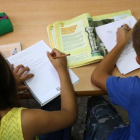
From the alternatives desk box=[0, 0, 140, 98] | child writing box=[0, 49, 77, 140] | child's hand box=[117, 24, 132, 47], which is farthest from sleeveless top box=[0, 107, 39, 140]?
child's hand box=[117, 24, 132, 47]

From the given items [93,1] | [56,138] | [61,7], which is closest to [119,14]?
[93,1]

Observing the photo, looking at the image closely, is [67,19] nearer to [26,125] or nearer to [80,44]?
[80,44]

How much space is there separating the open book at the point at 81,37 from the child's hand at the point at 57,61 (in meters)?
0.03

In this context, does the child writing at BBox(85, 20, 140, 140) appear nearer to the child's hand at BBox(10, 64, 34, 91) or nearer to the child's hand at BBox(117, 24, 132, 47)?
the child's hand at BBox(117, 24, 132, 47)

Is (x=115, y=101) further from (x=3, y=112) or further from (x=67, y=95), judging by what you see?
(x=3, y=112)

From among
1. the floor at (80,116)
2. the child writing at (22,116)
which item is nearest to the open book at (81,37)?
the child writing at (22,116)

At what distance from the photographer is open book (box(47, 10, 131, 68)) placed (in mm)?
916

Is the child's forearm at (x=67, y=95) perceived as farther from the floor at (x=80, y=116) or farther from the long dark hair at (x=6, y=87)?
the floor at (x=80, y=116)

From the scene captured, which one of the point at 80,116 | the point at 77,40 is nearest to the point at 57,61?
the point at 77,40

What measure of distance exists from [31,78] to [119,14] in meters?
0.51

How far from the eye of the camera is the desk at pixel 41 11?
39.7 inches

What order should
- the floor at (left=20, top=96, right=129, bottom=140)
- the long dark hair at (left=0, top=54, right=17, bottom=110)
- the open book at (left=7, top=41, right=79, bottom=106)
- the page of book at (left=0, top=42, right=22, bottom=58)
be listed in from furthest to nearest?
the floor at (left=20, top=96, right=129, bottom=140)
the page of book at (left=0, top=42, right=22, bottom=58)
the open book at (left=7, top=41, right=79, bottom=106)
the long dark hair at (left=0, top=54, right=17, bottom=110)

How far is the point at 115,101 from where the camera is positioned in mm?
821

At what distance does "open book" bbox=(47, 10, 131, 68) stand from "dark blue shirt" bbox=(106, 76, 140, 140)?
5.8 inches
